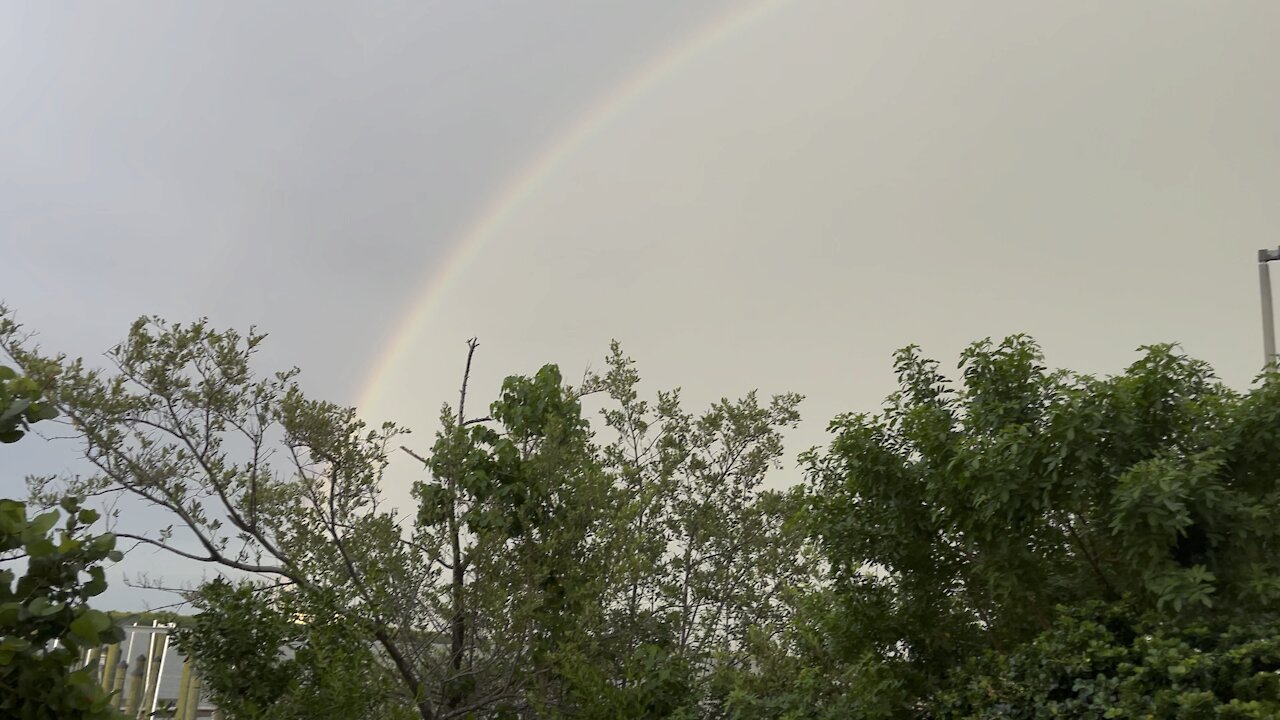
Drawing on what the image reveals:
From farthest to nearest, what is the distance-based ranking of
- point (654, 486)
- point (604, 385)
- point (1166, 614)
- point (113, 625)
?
point (604, 385), point (654, 486), point (1166, 614), point (113, 625)

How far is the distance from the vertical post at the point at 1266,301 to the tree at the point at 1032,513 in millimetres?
3464

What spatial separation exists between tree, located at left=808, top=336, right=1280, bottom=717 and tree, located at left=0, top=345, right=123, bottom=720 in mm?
4090

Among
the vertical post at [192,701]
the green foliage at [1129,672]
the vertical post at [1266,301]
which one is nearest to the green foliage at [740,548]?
the green foliage at [1129,672]

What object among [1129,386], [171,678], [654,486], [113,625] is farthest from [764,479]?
[113,625]

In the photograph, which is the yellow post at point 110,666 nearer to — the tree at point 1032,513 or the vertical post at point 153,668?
the vertical post at point 153,668

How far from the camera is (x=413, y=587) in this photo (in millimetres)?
7125

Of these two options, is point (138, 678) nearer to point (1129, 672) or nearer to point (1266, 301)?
point (1129, 672)

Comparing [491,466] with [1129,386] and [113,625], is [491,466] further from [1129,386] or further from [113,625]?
[113,625]

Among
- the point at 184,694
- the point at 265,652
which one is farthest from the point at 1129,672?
the point at 184,694

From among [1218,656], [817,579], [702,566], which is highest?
→ [702,566]

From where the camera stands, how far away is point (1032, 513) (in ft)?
16.1

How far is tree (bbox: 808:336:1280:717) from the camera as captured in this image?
4.31 meters

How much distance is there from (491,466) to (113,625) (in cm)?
625

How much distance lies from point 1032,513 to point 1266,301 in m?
4.71
